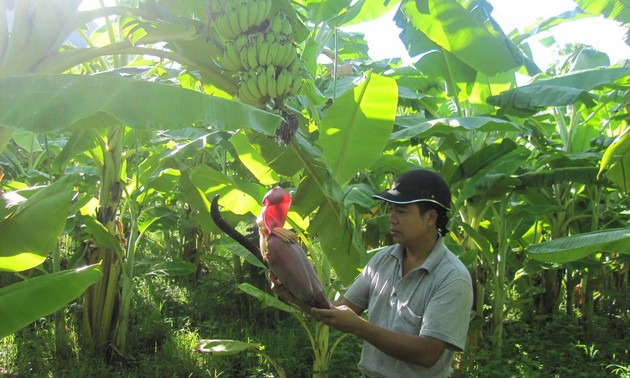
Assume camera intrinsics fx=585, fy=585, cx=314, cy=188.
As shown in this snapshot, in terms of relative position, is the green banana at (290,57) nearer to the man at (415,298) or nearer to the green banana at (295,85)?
the green banana at (295,85)

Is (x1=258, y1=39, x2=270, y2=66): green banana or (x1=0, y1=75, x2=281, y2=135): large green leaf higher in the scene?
(x1=258, y1=39, x2=270, y2=66): green banana

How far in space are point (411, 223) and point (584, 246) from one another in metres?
1.13

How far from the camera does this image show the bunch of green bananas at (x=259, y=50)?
1980 millimetres

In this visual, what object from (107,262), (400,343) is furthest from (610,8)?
(107,262)

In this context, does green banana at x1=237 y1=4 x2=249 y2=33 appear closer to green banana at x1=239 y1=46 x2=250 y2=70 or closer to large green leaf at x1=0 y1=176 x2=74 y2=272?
green banana at x1=239 y1=46 x2=250 y2=70

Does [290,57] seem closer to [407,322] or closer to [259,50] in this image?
[259,50]

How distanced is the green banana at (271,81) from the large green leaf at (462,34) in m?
0.97

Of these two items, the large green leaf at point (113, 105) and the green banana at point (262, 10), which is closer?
the large green leaf at point (113, 105)

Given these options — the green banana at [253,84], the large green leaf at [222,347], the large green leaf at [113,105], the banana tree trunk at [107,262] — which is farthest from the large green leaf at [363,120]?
the banana tree trunk at [107,262]

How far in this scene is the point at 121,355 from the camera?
408 centimetres

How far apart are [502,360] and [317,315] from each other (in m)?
2.68

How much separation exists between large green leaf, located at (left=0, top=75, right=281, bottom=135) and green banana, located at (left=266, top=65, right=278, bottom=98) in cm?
23

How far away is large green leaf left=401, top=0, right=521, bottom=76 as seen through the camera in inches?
105

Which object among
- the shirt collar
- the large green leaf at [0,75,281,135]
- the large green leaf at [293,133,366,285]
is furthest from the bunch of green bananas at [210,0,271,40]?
the shirt collar
